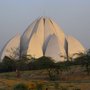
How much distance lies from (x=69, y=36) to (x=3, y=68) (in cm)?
2469

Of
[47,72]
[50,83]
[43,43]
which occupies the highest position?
[43,43]

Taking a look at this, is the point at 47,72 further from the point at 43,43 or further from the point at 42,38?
the point at 42,38

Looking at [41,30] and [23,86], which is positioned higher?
[41,30]

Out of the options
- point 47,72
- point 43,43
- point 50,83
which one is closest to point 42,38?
point 43,43

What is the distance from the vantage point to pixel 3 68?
57844 millimetres

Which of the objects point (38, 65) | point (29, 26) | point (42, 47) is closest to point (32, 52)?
point (42, 47)

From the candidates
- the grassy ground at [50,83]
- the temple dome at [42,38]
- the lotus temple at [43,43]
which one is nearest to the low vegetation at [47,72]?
the grassy ground at [50,83]

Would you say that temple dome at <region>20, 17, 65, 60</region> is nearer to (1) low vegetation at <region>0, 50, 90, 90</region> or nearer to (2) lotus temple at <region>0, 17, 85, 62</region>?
(2) lotus temple at <region>0, 17, 85, 62</region>


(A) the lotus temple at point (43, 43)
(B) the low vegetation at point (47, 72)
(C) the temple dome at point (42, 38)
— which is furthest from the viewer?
(C) the temple dome at point (42, 38)

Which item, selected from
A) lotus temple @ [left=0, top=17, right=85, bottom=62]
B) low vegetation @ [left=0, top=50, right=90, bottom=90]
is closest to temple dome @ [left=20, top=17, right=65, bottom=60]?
lotus temple @ [left=0, top=17, right=85, bottom=62]

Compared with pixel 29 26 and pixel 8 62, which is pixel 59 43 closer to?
pixel 29 26

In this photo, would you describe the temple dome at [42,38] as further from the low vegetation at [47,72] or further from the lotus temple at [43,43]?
the low vegetation at [47,72]

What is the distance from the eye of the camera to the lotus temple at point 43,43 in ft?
245

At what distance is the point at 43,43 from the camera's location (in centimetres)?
7775
